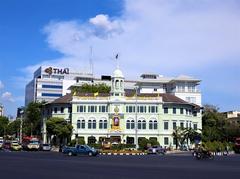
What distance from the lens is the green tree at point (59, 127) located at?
8081cm

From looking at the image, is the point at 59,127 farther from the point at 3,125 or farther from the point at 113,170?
the point at 3,125

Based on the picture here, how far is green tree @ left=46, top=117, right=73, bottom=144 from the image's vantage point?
265 feet

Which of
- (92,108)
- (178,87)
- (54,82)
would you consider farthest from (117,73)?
(54,82)

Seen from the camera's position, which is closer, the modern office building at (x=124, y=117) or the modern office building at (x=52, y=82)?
the modern office building at (x=124, y=117)

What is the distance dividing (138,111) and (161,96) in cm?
573

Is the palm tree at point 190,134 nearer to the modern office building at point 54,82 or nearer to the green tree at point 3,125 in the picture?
the modern office building at point 54,82

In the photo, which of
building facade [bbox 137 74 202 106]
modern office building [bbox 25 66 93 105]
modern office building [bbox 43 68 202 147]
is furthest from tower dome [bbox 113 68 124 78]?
modern office building [bbox 25 66 93 105]

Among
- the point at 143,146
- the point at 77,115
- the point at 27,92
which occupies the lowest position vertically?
the point at 143,146

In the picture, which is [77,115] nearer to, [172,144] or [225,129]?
[172,144]

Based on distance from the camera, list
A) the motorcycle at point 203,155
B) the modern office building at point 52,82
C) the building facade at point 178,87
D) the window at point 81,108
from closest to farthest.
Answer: the motorcycle at point 203,155 < the window at point 81,108 < the building facade at point 178,87 < the modern office building at point 52,82

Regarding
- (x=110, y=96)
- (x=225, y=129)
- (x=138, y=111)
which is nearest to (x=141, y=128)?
(x=138, y=111)

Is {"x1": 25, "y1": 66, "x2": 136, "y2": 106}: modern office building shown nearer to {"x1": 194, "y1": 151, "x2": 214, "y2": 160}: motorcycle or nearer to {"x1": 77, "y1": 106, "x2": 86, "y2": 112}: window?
{"x1": 77, "y1": 106, "x2": 86, "y2": 112}: window

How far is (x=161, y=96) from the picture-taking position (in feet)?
283

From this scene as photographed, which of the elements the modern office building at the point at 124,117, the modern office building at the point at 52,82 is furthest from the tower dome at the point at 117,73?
the modern office building at the point at 52,82
